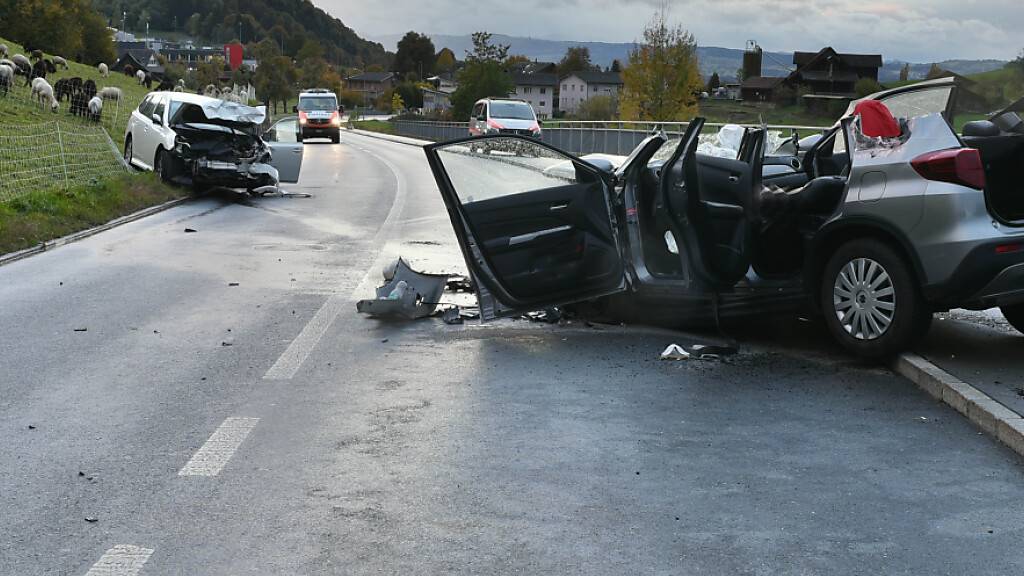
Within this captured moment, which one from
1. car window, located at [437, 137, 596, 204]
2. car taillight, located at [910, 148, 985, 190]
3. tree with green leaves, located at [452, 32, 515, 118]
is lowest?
tree with green leaves, located at [452, 32, 515, 118]

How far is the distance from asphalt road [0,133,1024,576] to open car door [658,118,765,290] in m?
0.69

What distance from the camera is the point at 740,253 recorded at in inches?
325

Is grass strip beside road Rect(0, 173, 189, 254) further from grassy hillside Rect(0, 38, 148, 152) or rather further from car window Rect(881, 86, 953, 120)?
grassy hillside Rect(0, 38, 148, 152)

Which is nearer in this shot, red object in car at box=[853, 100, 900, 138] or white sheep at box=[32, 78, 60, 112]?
red object in car at box=[853, 100, 900, 138]

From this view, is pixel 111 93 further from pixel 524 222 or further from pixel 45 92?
pixel 524 222

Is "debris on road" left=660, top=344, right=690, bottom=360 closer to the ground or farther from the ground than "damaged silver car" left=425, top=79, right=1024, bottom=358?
closer to the ground

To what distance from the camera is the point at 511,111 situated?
37.8 metres

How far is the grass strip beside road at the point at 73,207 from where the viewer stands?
14.4 meters

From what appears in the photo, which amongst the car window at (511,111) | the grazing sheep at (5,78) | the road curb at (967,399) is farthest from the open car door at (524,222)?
the grazing sheep at (5,78)

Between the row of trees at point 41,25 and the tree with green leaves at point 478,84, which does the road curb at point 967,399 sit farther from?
the tree with green leaves at point 478,84

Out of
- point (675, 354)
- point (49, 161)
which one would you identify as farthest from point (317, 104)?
point (675, 354)

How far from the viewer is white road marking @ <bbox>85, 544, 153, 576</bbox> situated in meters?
4.12

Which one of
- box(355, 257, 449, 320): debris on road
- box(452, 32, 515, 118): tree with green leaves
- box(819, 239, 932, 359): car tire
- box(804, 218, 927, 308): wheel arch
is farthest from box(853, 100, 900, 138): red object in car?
box(452, 32, 515, 118): tree with green leaves

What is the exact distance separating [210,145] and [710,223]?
1510 cm
